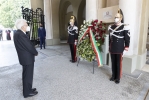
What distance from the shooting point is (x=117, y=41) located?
106 inches

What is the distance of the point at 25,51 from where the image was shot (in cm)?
213

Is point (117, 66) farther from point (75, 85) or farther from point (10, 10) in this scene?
point (10, 10)

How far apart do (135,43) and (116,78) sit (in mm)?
1282

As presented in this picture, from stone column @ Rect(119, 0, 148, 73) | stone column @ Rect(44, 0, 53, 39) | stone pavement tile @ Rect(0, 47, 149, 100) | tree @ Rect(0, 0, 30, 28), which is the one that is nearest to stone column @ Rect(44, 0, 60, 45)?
stone column @ Rect(44, 0, 53, 39)

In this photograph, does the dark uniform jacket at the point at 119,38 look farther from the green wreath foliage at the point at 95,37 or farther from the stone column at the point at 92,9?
the stone column at the point at 92,9

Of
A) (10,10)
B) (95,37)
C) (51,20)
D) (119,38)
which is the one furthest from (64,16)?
(10,10)

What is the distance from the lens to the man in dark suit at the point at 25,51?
81.4 inches

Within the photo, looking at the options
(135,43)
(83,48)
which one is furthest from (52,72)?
(135,43)

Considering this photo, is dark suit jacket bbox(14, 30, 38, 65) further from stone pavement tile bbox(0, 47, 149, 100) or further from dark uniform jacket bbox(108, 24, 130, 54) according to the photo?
dark uniform jacket bbox(108, 24, 130, 54)

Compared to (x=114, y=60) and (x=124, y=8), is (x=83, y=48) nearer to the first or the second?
(x=114, y=60)

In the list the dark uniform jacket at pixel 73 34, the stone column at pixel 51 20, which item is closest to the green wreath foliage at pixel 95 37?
the dark uniform jacket at pixel 73 34

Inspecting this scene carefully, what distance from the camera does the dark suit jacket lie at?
2.06 metres

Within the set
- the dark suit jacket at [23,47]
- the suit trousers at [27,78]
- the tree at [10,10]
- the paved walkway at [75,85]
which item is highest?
the tree at [10,10]

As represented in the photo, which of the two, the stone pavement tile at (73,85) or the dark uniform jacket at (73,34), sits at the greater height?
the dark uniform jacket at (73,34)
